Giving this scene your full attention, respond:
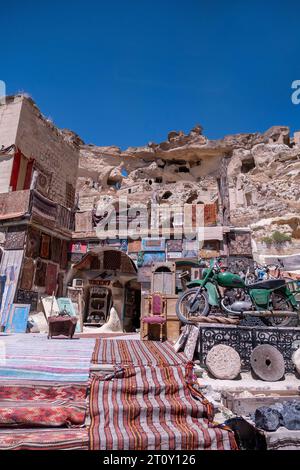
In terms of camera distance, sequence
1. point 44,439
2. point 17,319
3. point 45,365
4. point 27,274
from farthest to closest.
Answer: point 27,274
point 17,319
point 45,365
point 44,439

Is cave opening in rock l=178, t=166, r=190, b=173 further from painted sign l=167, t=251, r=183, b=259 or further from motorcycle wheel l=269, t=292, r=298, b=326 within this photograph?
motorcycle wheel l=269, t=292, r=298, b=326

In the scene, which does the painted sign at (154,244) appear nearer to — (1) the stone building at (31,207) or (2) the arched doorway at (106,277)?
(2) the arched doorway at (106,277)

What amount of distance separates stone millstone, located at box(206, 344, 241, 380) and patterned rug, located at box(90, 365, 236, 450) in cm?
72

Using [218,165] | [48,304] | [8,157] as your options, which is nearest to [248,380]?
[48,304]

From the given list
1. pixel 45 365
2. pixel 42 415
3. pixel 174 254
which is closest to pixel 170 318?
pixel 45 365

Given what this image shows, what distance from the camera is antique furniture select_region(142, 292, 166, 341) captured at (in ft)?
21.6

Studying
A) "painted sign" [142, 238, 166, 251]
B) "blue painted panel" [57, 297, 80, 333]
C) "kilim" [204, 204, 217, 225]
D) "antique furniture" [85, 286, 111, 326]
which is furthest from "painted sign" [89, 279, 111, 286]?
"kilim" [204, 204, 217, 225]

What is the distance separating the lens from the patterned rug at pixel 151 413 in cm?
228

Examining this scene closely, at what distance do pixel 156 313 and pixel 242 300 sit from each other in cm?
225

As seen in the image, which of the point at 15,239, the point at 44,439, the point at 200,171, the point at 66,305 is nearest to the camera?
the point at 44,439

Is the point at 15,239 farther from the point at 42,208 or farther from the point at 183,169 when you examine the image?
the point at 183,169

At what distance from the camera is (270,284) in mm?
5613

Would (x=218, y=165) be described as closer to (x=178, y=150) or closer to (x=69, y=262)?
(x=178, y=150)
